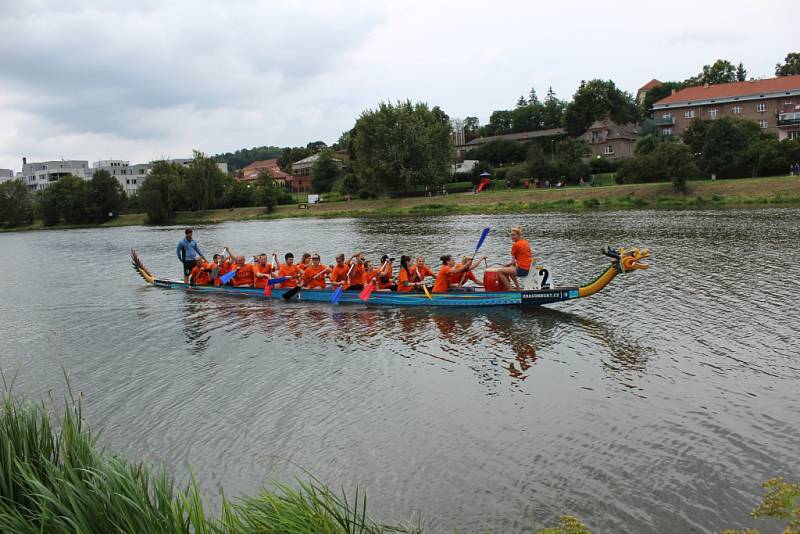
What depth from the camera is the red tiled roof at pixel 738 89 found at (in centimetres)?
9212

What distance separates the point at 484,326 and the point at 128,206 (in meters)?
92.8

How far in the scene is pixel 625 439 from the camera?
897cm

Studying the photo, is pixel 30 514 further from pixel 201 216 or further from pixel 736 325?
pixel 201 216

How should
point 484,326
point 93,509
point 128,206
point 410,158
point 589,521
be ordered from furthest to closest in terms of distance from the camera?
point 128,206
point 410,158
point 484,326
point 589,521
point 93,509

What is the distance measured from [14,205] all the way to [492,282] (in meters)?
103

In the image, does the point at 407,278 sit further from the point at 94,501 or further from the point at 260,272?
the point at 94,501

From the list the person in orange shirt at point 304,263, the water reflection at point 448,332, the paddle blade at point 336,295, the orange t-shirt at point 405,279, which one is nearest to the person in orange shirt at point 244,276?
the water reflection at point 448,332

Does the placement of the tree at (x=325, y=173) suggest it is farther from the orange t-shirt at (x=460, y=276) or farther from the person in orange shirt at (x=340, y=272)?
the orange t-shirt at (x=460, y=276)

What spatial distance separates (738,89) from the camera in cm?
9544

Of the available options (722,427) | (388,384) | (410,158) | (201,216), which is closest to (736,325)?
(722,427)

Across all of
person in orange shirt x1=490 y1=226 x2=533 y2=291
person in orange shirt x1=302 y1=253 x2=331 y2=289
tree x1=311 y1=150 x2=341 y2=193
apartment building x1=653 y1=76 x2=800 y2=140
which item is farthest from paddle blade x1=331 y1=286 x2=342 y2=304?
tree x1=311 y1=150 x2=341 y2=193

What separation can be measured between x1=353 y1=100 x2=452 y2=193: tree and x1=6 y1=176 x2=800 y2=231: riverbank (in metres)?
2.52

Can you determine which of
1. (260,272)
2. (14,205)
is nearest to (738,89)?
(260,272)

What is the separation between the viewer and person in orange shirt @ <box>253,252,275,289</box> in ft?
70.1
